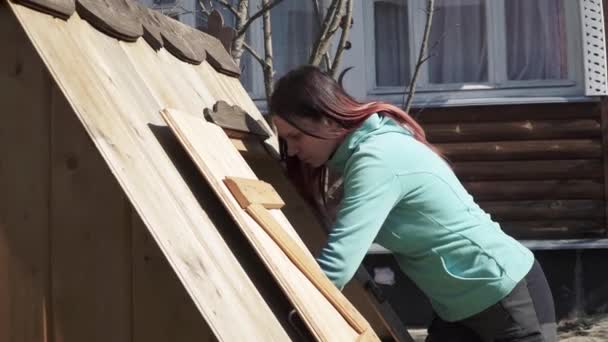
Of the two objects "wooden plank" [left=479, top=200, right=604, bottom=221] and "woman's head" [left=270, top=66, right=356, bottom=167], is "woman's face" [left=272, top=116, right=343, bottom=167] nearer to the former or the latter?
"woman's head" [left=270, top=66, right=356, bottom=167]

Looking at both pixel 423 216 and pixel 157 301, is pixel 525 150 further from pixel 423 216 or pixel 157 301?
pixel 157 301

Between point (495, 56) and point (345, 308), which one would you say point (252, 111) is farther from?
point (495, 56)

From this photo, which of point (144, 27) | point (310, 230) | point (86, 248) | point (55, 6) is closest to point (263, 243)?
point (86, 248)

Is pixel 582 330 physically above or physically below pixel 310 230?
below

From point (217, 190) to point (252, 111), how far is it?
4.55ft

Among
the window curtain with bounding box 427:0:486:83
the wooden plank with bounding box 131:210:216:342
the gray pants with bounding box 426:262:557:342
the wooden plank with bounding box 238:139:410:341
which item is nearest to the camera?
the wooden plank with bounding box 131:210:216:342

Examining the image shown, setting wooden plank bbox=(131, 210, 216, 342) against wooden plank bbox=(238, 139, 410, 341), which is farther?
wooden plank bbox=(238, 139, 410, 341)

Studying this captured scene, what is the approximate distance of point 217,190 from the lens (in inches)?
91.2

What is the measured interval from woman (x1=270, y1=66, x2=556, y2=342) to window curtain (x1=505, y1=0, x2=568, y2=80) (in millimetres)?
5711

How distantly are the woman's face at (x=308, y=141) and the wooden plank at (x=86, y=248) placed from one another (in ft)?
2.41

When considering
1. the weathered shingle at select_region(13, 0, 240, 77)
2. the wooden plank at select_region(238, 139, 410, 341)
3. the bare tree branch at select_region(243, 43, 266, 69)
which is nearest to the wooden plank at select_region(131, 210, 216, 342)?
the weathered shingle at select_region(13, 0, 240, 77)

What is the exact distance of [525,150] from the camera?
790 centimetres

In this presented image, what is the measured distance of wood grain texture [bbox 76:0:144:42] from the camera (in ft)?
8.20

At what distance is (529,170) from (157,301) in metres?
6.11
